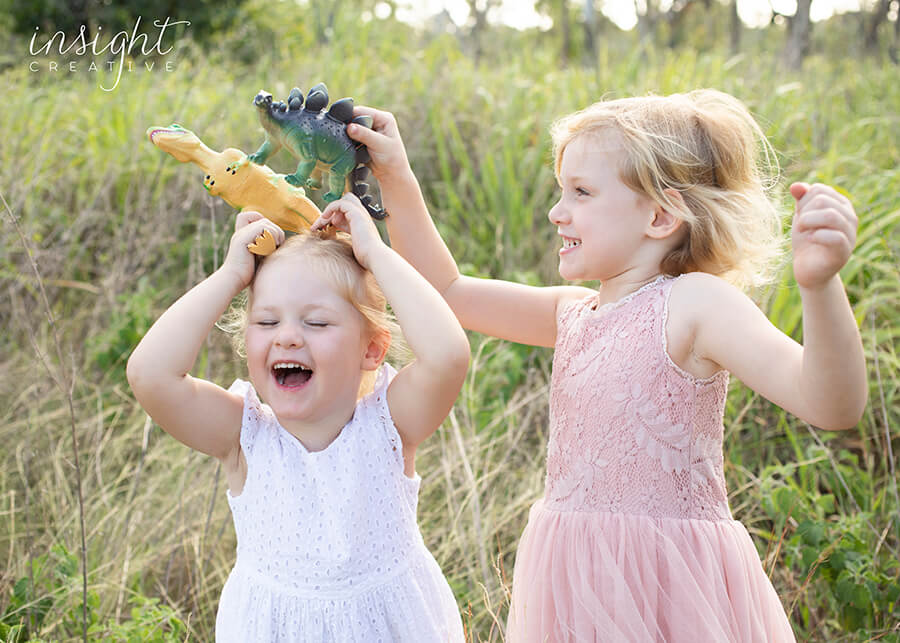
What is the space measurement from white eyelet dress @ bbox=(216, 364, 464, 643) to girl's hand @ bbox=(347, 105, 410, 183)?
476mm

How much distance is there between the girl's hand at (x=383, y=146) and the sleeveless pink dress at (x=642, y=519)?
51 centimetres

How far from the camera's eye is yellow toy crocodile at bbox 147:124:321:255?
1552 millimetres

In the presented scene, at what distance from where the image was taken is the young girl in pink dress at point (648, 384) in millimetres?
1632

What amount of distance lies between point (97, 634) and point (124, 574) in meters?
0.17

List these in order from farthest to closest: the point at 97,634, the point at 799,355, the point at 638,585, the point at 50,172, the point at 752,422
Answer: the point at 50,172 < the point at 752,422 < the point at 97,634 < the point at 638,585 < the point at 799,355

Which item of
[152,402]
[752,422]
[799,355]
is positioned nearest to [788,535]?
[752,422]

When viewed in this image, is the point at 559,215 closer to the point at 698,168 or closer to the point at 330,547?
the point at 698,168

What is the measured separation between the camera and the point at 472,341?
353 cm

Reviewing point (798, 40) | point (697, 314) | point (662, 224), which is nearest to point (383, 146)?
point (662, 224)

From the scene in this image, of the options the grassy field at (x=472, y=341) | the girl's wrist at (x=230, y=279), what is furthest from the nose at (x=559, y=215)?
the grassy field at (x=472, y=341)

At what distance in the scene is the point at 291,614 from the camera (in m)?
1.53

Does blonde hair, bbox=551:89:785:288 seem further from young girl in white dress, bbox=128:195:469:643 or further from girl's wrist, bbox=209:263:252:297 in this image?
girl's wrist, bbox=209:263:252:297

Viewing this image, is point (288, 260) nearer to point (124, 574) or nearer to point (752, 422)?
point (124, 574)

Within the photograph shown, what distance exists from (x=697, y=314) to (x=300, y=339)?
706 mm
